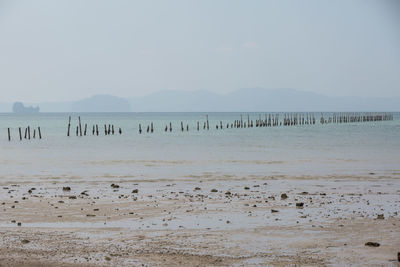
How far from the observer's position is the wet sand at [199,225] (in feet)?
28.8

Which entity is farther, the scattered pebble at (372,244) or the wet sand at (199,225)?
the scattered pebble at (372,244)

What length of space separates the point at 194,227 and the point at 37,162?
22404 millimetres

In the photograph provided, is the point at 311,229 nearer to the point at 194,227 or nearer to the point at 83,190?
the point at 194,227

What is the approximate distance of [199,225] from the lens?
447 inches

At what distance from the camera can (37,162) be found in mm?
31422

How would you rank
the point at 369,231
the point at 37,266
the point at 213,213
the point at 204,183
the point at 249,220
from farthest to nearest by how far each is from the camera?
the point at 204,183 → the point at 213,213 → the point at 249,220 → the point at 369,231 → the point at 37,266

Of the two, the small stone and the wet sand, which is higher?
the small stone

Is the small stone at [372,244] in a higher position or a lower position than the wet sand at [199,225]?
higher

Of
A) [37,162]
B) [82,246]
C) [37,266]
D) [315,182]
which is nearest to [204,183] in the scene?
[315,182]

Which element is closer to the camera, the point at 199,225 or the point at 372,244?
the point at 372,244

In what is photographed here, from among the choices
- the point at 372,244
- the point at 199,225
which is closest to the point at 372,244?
the point at 372,244

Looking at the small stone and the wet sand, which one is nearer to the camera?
the wet sand

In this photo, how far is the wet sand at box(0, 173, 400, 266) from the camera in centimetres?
877

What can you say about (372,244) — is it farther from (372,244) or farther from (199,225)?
(199,225)
